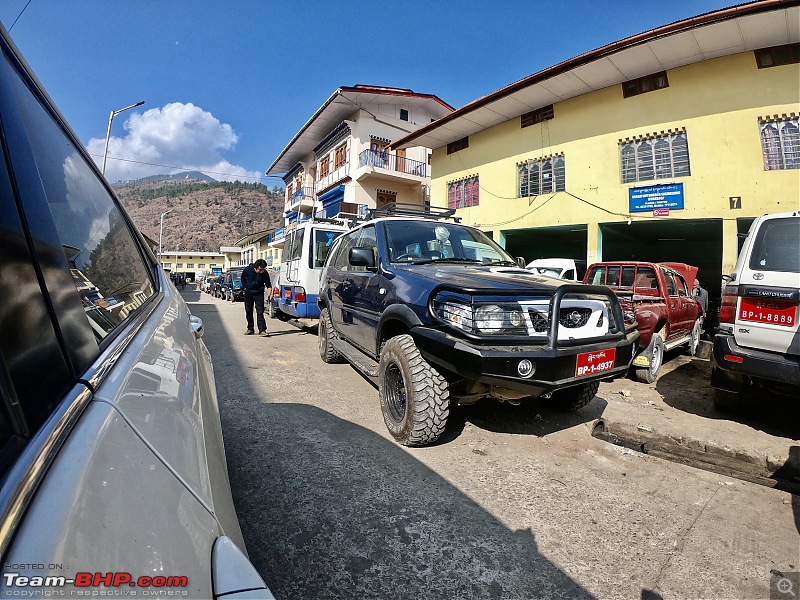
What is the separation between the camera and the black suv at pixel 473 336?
2553 mm

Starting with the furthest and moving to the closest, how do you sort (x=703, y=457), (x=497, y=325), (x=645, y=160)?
(x=645, y=160)
(x=703, y=457)
(x=497, y=325)

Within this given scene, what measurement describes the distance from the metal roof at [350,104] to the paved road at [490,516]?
68.6 feet

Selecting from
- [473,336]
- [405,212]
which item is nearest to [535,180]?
[405,212]

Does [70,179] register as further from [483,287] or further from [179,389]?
[483,287]

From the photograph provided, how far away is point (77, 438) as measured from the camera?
1.96 ft

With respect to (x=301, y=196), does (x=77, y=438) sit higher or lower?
lower

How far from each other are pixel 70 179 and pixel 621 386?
609 centimetres

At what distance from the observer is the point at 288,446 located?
2994mm

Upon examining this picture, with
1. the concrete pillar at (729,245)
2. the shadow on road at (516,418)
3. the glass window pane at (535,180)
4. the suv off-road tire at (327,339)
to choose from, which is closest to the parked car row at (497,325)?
the shadow on road at (516,418)

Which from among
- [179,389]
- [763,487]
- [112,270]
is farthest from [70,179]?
[763,487]

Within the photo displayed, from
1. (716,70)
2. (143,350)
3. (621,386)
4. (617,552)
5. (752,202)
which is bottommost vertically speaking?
(621,386)

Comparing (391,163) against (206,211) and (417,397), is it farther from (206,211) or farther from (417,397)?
(206,211)

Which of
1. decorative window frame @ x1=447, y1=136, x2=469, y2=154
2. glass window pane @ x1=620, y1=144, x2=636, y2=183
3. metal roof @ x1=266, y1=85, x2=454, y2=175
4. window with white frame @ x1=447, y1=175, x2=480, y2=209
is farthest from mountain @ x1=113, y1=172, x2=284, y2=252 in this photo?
glass window pane @ x1=620, y1=144, x2=636, y2=183

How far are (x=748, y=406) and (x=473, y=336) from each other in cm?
399
